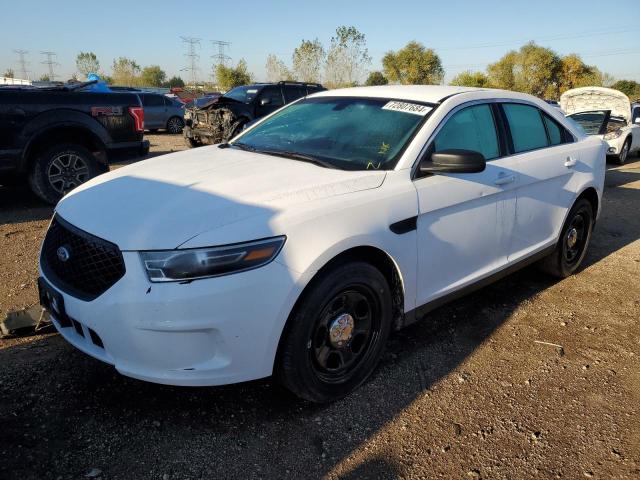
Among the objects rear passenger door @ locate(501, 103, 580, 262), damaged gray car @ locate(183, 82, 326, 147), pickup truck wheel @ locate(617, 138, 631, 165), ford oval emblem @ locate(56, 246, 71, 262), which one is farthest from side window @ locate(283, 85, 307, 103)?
ford oval emblem @ locate(56, 246, 71, 262)

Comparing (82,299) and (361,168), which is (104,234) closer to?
(82,299)

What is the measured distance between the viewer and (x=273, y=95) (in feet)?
41.5

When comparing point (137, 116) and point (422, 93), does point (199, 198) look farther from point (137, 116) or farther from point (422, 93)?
point (137, 116)

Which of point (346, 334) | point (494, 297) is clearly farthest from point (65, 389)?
point (494, 297)

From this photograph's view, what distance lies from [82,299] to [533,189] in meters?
3.17

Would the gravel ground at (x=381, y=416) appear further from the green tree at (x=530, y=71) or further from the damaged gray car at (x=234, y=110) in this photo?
the green tree at (x=530, y=71)

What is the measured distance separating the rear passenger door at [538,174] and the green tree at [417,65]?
48.9 m

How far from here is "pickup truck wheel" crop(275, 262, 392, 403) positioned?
2.38 m

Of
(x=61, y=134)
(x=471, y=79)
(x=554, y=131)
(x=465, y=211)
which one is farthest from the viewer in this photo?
(x=471, y=79)

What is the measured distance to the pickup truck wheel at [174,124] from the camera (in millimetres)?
17542

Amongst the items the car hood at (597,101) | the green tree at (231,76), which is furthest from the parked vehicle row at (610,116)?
the green tree at (231,76)

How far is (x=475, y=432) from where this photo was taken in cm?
255

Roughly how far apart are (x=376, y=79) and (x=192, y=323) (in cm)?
5043

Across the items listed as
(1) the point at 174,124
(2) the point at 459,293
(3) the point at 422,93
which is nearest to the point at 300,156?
Result: (3) the point at 422,93
